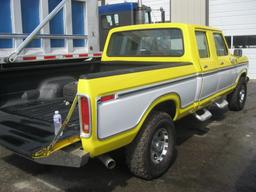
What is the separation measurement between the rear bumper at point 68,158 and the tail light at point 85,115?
0.75 ft

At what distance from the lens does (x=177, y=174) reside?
4.37 m

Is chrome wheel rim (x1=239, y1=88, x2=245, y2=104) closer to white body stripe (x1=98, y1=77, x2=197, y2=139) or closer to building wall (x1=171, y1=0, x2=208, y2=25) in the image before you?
white body stripe (x1=98, y1=77, x2=197, y2=139)

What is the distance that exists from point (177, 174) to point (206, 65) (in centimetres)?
191

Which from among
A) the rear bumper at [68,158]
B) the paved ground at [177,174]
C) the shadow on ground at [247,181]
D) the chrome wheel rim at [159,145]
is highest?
the rear bumper at [68,158]

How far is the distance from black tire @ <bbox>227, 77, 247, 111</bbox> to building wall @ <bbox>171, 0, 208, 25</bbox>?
7.41m

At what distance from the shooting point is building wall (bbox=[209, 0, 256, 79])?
13.7m

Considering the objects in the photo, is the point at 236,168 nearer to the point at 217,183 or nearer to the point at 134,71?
the point at 217,183

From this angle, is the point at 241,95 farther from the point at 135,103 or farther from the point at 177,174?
the point at 135,103

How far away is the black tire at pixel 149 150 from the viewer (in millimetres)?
3828

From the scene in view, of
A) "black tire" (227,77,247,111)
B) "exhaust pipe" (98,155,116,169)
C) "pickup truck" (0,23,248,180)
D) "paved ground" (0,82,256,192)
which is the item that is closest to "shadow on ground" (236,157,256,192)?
"paved ground" (0,82,256,192)

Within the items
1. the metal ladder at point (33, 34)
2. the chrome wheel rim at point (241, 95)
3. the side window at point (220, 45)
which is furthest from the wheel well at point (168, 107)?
the chrome wheel rim at point (241, 95)

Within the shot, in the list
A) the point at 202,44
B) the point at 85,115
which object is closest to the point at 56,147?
the point at 85,115

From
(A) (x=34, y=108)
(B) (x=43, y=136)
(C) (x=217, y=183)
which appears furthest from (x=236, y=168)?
(A) (x=34, y=108)

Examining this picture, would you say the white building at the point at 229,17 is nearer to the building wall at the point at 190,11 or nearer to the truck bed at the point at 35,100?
the building wall at the point at 190,11
